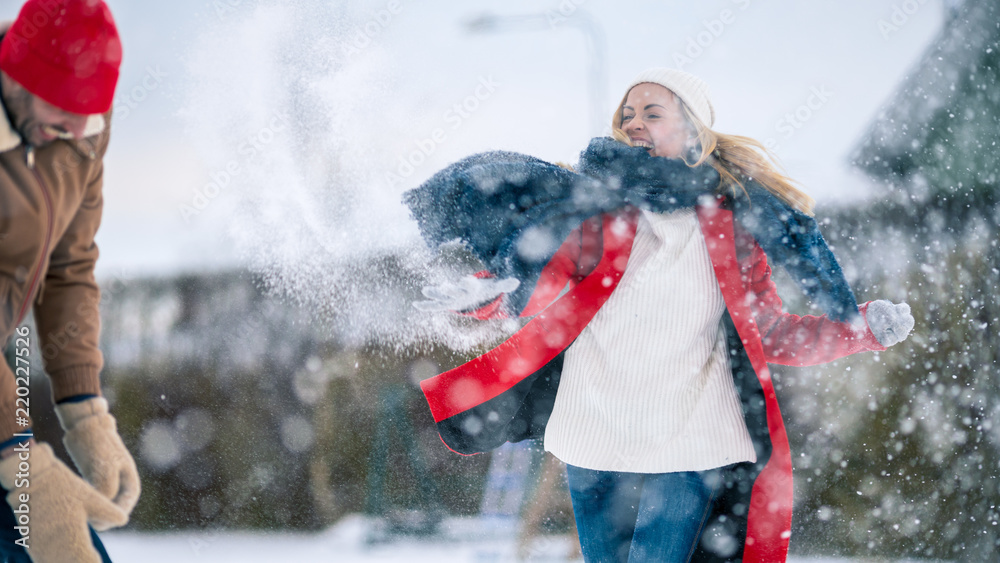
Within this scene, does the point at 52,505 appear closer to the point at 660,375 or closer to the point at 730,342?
the point at 660,375

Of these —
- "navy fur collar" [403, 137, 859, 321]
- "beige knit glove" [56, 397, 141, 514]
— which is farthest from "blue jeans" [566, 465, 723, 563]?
"beige knit glove" [56, 397, 141, 514]

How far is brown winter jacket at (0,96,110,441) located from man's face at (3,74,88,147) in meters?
0.01

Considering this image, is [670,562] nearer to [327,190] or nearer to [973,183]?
[327,190]

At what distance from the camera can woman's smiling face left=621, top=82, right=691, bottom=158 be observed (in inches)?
59.5

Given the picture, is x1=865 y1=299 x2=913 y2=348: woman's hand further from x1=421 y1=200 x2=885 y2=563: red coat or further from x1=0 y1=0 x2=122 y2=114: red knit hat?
x1=0 y1=0 x2=122 y2=114: red knit hat

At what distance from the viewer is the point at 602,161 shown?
149cm

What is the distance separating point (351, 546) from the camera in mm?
3174

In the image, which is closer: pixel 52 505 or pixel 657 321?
pixel 52 505

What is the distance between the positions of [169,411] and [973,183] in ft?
13.5
